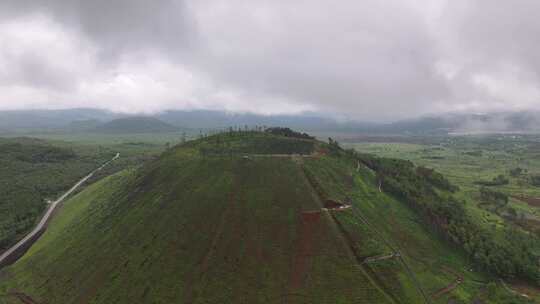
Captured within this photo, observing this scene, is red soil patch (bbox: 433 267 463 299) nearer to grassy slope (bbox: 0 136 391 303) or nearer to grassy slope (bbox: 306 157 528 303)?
grassy slope (bbox: 306 157 528 303)

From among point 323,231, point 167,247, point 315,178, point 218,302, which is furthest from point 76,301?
point 315,178

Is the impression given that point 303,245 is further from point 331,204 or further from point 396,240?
point 396,240

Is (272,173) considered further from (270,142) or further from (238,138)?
(238,138)

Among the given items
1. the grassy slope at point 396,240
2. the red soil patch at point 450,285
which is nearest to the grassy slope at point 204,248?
the grassy slope at point 396,240

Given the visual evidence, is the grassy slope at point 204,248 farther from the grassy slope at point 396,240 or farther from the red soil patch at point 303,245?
the grassy slope at point 396,240

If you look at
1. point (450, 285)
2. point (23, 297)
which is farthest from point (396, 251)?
point (23, 297)

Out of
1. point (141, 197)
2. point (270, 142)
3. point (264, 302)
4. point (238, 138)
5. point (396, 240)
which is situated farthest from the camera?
point (238, 138)

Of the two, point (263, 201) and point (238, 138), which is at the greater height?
point (238, 138)
